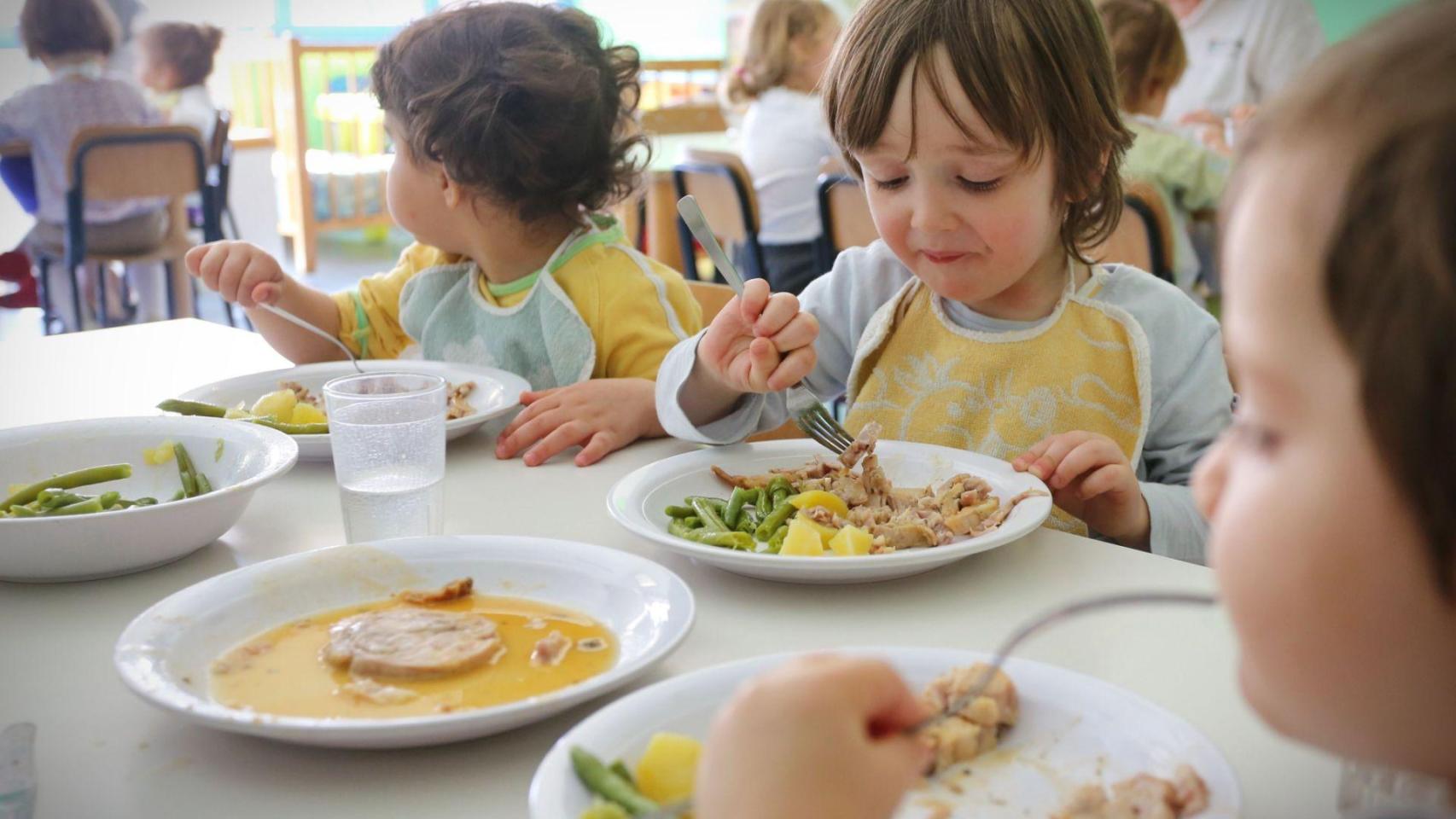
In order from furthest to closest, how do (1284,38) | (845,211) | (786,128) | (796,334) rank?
(1284,38), (786,128), (845,211), (796,334)

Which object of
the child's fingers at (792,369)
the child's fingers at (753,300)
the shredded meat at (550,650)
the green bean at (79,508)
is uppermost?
the child's fingers at (753,300)

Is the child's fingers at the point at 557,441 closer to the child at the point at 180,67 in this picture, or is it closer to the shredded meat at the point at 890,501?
the shredded meat at the point at 890,501

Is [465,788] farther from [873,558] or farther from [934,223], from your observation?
[934,223]

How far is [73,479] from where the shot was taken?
1301mm

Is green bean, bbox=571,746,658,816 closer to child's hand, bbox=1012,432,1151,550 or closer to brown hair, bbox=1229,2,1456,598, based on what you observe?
brown hair, bbox=1229,2,1456,598

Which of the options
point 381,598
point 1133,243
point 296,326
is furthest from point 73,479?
point 1133,243

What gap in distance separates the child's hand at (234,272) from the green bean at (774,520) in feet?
3.56

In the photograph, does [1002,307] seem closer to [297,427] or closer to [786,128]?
[297,427]

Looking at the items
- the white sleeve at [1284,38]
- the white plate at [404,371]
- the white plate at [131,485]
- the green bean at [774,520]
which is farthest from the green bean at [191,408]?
the white sleeve at [1284,38]

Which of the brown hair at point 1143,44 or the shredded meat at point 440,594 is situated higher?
the brown hair at point 1143,44

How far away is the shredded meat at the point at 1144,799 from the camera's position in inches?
26.4

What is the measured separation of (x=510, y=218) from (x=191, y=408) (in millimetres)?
667

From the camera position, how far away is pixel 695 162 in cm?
407

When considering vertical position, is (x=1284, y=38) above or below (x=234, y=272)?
above
